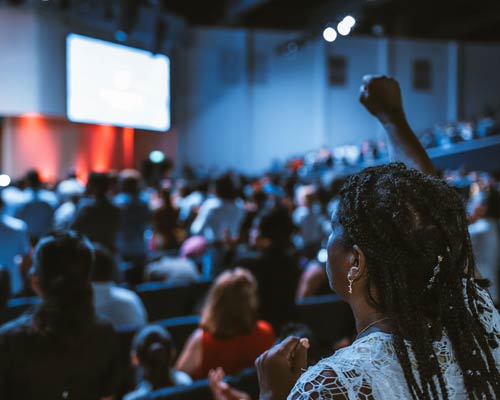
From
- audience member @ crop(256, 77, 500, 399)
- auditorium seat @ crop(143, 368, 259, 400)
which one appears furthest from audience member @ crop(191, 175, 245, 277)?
audience member @ crop(256, 77, 500, 399)

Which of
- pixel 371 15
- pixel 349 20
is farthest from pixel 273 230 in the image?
pixel 371 15

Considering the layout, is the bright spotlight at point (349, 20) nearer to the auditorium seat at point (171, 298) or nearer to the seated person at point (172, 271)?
the auditorium seat at point (171, 298)

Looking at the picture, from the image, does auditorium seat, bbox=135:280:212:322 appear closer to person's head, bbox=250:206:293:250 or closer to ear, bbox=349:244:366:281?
person's head, bbox=250:206:293:250

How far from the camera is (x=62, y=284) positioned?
1.87 metres

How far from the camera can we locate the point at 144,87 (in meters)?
11.0

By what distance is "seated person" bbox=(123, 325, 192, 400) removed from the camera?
2576 mm

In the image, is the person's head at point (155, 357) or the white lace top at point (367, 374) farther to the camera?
the person's head at point (155, 357)

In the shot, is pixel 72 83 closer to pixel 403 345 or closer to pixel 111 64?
pixel 111 64

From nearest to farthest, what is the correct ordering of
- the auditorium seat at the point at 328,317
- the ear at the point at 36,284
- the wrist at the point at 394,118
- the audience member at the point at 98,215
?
the wrist at the point at 394,118, the ear at the point at 36,284, the auditorium seat at the point at 328,317, the audience member at the point at 98,215

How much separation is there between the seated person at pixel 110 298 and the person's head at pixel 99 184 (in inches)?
59.1

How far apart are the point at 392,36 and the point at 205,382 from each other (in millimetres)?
18444

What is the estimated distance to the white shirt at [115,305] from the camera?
10.8ft

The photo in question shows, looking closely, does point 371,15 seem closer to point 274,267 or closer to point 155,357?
point 274,267

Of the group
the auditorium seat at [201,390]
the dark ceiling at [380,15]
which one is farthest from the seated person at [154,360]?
the dark ceiling at [380,15]
